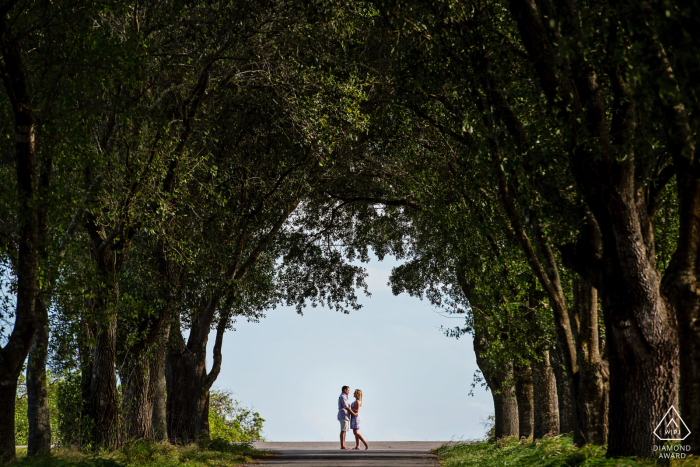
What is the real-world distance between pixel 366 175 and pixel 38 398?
11.8 metres

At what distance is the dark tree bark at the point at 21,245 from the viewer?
9445 millimetres

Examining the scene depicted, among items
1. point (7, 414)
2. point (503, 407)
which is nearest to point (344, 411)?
point (503, 407)

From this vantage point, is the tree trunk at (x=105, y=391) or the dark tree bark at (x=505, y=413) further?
the dark tree bark at (x=505, y=413)

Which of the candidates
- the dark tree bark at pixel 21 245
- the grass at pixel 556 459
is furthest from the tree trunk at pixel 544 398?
the dark tree bark at pixel 21 245

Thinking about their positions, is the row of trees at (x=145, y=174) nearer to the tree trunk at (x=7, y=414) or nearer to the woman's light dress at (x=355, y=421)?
the tree trunk at (x=7, y=414)

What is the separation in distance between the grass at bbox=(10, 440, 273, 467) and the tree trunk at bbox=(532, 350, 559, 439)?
7.51m

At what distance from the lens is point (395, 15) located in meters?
10.8

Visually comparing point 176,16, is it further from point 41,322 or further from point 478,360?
point 478,360

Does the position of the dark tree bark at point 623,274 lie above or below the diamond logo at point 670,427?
above

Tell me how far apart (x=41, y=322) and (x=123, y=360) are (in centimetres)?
462

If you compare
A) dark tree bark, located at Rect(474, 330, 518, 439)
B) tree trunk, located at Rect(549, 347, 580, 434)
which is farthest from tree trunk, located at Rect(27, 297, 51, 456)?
dark tree bark, located at Rect(474, 330, 518, 439)

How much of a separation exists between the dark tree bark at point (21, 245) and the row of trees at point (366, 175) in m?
0.03

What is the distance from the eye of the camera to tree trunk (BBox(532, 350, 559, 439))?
15.8 metres

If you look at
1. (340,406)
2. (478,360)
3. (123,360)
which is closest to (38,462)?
(123,360)
